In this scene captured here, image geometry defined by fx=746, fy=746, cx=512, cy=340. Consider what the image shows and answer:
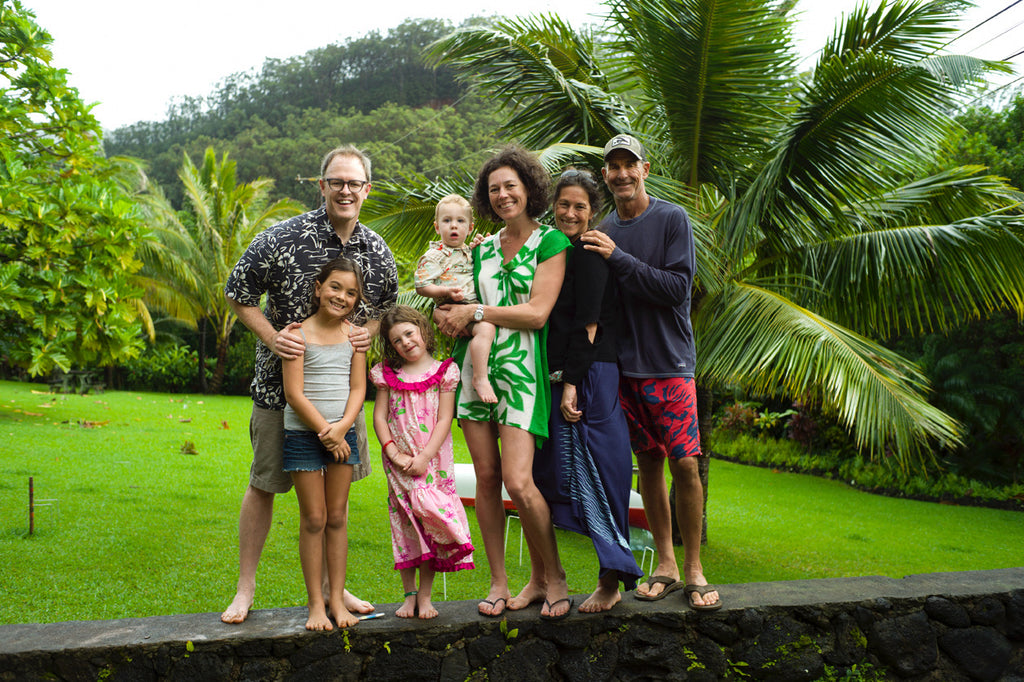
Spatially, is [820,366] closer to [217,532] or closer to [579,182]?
[579,182]

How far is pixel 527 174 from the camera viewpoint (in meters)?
3.34

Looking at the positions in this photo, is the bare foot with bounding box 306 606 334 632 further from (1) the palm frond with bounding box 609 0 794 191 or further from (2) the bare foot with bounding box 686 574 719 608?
(1) the palm frond with bounding box 609 0 794 191

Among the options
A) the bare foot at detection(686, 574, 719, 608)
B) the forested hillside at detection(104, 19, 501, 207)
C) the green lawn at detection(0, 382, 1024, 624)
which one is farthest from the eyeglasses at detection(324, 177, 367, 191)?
the forested hillside at detection(104, 19, 501, 207)

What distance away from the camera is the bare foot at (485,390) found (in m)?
3.25

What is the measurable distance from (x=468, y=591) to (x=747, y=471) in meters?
8.84

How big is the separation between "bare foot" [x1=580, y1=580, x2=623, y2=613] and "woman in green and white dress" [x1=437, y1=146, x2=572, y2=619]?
0.16 meters

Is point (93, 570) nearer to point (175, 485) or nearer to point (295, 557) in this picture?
point (295, 557)

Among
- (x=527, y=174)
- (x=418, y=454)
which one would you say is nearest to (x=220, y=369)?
(x=418, y=454)

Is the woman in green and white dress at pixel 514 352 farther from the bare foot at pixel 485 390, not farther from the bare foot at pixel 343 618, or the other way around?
the bare foot at pixel 343 618

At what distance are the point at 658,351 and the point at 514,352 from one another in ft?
2.45

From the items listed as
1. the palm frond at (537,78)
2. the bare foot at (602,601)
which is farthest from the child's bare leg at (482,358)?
the palm frond at (537,78)

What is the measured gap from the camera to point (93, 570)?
5520 mm

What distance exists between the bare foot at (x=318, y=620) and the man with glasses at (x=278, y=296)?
0.66 ft

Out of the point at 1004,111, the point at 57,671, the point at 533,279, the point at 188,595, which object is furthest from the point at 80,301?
the point at 1004,111
